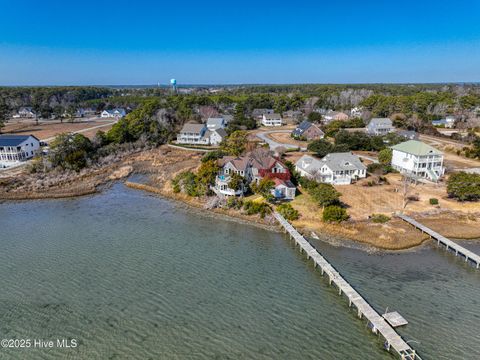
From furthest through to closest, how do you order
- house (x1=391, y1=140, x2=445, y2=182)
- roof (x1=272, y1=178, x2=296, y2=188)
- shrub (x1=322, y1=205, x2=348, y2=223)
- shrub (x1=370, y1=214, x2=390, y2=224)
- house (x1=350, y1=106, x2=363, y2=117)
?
house (x1=350, y1=106, x2=363, y2=117), house (x1=391, y1=140, x2=445, y2=182), roof (x1=272, y1=178, x2=296, y2=188), shrub (x1=370, y1=214, x2=390, y2=224), shrub (x1=322, y1=205, x2=348, y2=223)

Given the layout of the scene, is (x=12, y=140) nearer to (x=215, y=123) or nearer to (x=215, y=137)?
(x=215, y=137)

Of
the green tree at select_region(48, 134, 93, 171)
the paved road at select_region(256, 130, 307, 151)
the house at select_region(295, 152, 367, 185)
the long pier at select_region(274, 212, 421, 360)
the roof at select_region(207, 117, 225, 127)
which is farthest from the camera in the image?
the roof at select_region(207, 117, 225, 127)

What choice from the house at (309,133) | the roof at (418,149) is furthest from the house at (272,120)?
the roof at (418,149)

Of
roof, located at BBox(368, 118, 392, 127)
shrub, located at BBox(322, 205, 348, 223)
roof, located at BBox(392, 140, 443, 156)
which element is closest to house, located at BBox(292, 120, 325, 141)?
roof, located at BBox(368, 118, 392, 127)

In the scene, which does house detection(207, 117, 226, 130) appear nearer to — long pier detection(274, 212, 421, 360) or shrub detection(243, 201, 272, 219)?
shrub detection(243, 201, 272, 219)

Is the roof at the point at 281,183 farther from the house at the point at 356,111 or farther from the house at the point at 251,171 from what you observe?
the house at the point at 356,111

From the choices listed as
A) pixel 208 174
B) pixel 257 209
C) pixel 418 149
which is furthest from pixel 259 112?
pixel 257 209
